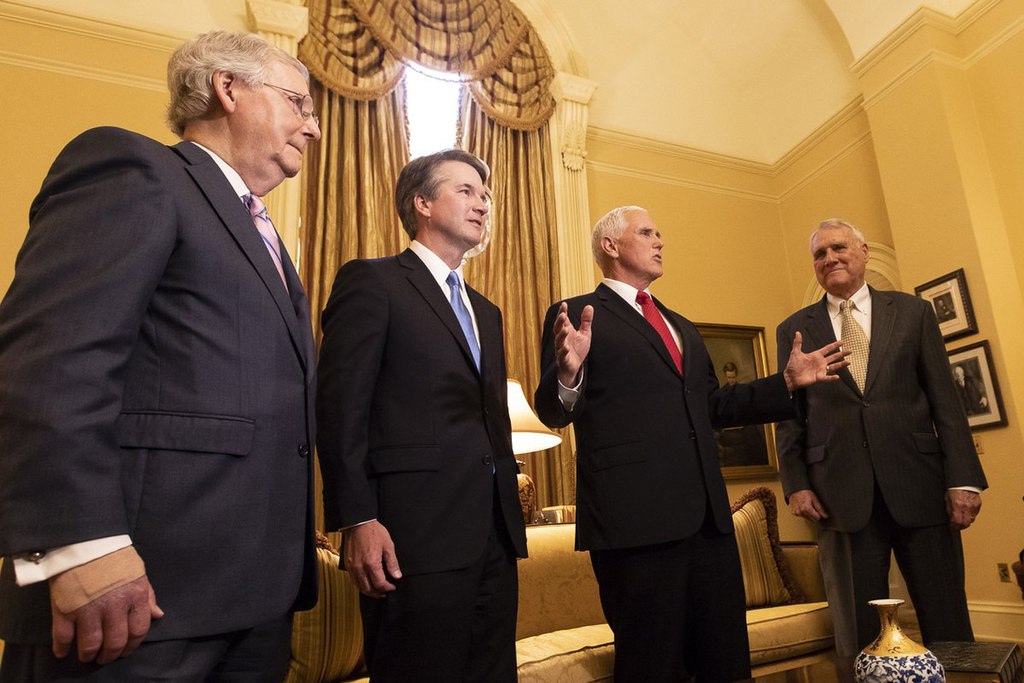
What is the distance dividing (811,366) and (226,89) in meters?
1.80

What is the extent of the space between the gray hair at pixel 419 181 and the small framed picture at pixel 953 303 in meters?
3.66

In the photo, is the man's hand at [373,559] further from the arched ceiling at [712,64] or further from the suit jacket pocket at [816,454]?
the arched ceiling at [712,64]

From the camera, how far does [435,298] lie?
5.67 feet

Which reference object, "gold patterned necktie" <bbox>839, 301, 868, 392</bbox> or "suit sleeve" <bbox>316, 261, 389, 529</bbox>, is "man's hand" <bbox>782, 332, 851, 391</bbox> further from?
"suit sleeve" <bbox>316, 261, 389, 529</bbox>

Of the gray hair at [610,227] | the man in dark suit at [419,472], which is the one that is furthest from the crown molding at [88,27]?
the man in dark suit at [419,472]

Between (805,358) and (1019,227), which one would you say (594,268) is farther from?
(805,358)

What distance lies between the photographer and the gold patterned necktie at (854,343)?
7.89 feet

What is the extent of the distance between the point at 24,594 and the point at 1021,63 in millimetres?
5767

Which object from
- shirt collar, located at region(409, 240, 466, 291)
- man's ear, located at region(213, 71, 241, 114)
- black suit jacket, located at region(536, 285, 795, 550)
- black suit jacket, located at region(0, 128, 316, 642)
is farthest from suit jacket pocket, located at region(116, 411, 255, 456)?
black suit jacket, located at region(536, 285, 795, 550)

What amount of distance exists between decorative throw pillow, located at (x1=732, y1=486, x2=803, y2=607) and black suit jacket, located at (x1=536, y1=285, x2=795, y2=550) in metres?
1.32

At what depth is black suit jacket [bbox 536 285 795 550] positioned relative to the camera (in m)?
1.84

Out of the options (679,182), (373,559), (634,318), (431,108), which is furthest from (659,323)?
(679,182)

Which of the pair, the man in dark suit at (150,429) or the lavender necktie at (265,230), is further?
the lavender necktie at (265,230)

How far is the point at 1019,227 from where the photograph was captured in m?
4.52
